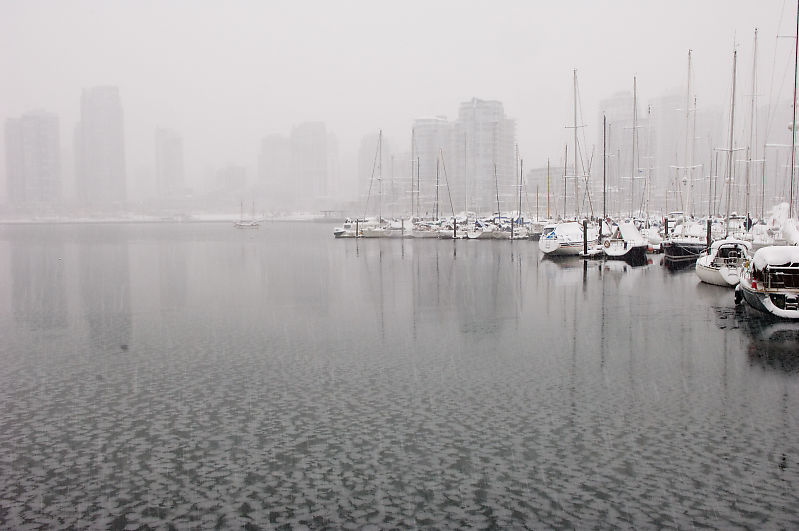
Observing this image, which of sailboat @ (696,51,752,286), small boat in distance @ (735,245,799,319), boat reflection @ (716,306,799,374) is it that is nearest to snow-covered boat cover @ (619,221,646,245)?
sailboat @ (696,51,752,286)

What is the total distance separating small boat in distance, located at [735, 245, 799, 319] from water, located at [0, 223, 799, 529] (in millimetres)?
1027

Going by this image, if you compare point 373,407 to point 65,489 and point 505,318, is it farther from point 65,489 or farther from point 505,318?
point 505,318

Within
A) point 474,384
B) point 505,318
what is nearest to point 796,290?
point 505,318

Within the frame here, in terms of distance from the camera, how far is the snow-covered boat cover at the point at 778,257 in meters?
28.8

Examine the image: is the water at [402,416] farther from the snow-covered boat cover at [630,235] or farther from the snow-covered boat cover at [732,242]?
the snow-covered boat cover at [630,235]

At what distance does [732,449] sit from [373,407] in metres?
8.26

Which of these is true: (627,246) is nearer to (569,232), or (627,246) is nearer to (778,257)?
(569,232)

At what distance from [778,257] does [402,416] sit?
64.7ft

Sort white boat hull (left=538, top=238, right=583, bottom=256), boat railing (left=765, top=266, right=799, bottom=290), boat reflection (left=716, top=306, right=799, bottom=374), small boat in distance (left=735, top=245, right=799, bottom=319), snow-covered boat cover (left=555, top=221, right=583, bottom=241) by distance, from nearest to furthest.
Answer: boat reflection (left=716, top=306, right=799, bottom=374)
small boat in distance (left=735, top=245, right=799, bottom=319)
boat railing (left=765, top=266, right=799, bottom=290)
white boat hull (left=538, top=238, right=583, bottom=256)
snow-covered boat cover (left=555, top=221, right=583, bottom=241)

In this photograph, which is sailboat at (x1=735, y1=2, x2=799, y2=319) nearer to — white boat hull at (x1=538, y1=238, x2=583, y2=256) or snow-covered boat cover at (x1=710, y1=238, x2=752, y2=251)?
snow-covered boat cover at (x1=710, y1=238, x2=752, y2=251)

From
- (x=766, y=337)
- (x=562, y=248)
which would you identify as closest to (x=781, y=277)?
(x=766, y=337)

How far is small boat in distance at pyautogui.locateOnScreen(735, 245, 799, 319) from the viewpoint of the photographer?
28.4m

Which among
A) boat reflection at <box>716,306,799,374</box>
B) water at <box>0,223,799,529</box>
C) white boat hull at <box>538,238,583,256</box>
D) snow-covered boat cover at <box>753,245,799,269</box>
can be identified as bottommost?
water at <box>0,223,799,529</box>

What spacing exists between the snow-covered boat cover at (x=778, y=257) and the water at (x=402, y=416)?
8.20 ft
